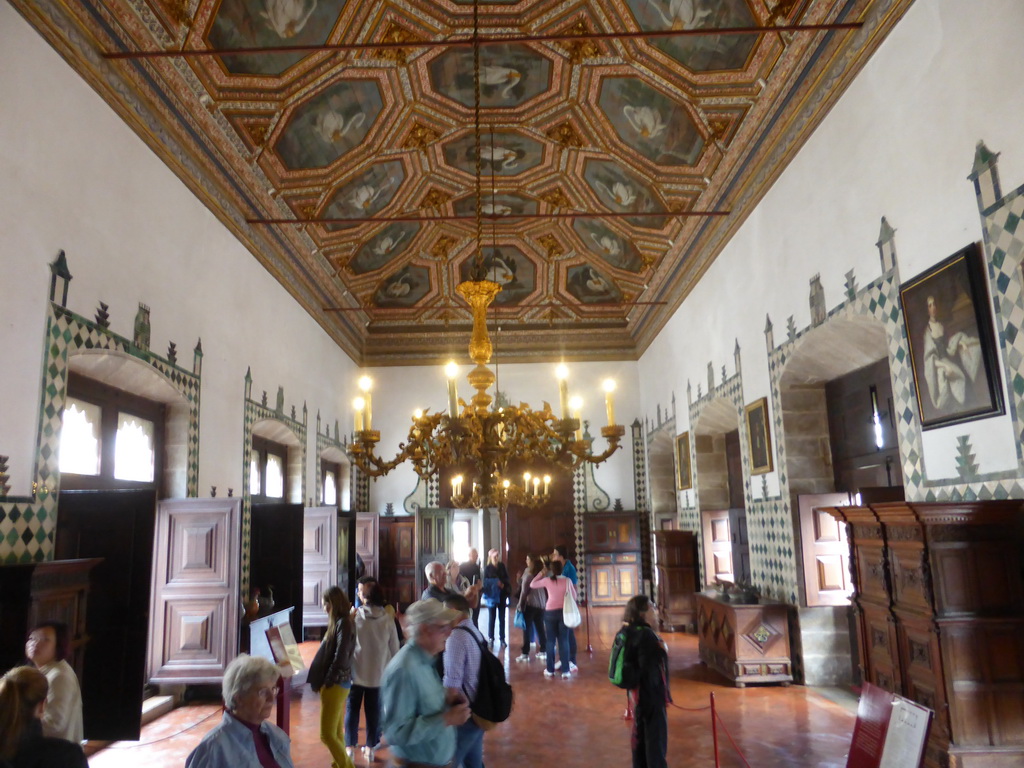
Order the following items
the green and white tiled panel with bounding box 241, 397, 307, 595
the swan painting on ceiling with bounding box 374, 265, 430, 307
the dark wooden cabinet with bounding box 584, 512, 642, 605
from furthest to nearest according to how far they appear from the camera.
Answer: the dark wooden cabinet with bounding box 584, 512, 642, 605
the swan painting on ceiling with bounding box 374, 265, 430, 307
the green and white tiled panel with bounding box 241, 397, 307, 595

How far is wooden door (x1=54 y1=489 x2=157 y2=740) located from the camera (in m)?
5.83

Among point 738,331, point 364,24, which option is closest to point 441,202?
point 364,24

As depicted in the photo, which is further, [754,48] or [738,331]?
[738,331]

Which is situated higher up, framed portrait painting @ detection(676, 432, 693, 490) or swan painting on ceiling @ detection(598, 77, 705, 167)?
swan painting on ceiling @ detection(598, 77, 705, 167)

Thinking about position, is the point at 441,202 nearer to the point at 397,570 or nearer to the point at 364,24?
the point at 364,24

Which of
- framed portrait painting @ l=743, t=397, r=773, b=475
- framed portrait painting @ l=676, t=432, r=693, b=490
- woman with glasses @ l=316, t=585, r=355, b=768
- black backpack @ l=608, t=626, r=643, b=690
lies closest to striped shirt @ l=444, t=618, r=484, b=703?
black backpack @ l=608, t=626, r=643, b=690

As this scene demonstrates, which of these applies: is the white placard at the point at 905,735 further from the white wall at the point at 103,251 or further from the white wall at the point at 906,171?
the white wall at the point at 103,251

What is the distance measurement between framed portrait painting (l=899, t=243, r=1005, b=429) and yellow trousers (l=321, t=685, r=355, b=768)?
4969 millimetres

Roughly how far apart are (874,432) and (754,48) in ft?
Result: 13.9

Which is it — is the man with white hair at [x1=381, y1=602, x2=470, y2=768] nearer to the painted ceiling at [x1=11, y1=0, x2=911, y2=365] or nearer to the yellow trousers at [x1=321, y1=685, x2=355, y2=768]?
the yellow trousers at [x1=321, y1=685, x2=355, y2=768]

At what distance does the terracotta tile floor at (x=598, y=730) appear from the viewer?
Result: 6.11 m

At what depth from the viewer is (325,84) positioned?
8.76 meters

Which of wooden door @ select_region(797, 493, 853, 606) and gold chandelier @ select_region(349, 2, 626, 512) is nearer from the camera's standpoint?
gold chandelier @ select_region(349, 2, 626, 512)

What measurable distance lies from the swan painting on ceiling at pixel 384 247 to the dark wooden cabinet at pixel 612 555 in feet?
24.3
